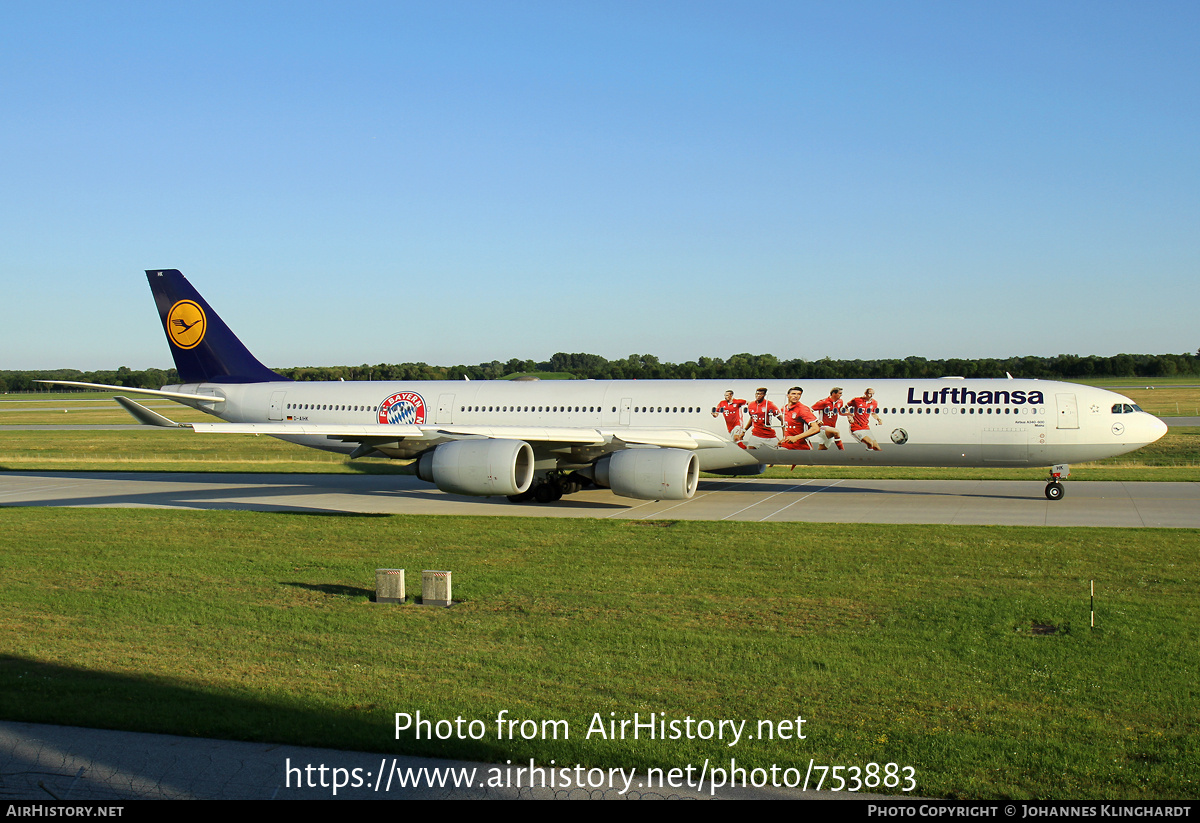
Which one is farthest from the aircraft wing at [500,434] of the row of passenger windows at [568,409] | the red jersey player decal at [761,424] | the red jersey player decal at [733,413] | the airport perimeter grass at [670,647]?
the airport perimeter grass at [670,647]

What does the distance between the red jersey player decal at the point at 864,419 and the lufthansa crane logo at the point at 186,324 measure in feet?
72.9

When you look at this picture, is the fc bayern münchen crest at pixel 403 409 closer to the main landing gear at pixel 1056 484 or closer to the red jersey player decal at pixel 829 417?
the red jersey player decal at pixel 829 417

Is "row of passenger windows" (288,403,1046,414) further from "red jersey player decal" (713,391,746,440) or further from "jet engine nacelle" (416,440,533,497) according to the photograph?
"jet engine nacelle" (416,440,533,497)

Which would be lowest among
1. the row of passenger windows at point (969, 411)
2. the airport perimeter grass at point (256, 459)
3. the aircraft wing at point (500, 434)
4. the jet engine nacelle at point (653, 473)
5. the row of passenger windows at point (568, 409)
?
the airport perimeter grass at point (256, 459)

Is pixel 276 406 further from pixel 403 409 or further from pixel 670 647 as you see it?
pixel 670 647

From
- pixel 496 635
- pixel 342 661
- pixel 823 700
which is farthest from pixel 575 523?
pixel 823 700

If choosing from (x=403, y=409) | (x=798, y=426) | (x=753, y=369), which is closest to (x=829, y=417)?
(x=798, y=426)

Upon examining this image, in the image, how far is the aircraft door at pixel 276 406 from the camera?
31.7m

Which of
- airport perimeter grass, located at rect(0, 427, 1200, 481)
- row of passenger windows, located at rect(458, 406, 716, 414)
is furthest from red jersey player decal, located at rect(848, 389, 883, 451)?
row of passenger windows, located at rect(458, 406, 716, 414)

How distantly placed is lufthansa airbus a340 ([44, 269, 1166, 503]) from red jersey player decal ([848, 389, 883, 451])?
0.09 feet

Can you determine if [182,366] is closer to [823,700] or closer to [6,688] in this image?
[6,688]

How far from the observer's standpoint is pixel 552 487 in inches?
1051

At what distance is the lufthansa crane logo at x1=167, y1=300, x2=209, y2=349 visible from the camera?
32.4m

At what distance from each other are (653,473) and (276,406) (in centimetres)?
1557
